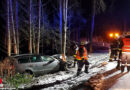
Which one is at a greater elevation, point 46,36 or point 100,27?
point 100,27

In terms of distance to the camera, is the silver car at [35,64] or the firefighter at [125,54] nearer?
the firefighter at [125,54]

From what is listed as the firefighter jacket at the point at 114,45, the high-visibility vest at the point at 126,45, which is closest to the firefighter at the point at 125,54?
the high-visibility vest at the point at 126,45

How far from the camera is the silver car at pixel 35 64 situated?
24.2 ft

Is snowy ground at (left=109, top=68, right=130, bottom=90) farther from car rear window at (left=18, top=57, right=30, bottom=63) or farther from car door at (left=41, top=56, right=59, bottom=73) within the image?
car rear window at (left=18, top=57, right=30, bottom=63)

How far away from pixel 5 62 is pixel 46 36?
13.6 m

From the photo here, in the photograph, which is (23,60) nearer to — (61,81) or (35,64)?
(35,64)

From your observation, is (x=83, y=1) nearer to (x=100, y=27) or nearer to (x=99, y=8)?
(x=99, y=8)

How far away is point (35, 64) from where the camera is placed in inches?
305

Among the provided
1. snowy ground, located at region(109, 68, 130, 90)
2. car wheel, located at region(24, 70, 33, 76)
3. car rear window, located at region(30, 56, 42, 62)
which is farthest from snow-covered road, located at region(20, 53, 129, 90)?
car rear window, located at region(30, 56, 42, 62)

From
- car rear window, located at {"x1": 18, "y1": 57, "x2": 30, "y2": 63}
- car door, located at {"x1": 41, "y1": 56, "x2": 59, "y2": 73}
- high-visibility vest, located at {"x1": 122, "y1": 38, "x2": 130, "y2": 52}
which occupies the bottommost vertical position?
car door, located at {"x1": 41, "y1": 56, "x2": 59, "y2": 73}

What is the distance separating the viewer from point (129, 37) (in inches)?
281

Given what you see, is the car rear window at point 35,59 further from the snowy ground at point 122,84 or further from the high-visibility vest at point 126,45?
the high-visibility vest at point 126,45

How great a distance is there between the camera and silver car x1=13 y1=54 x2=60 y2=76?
24.2 feet

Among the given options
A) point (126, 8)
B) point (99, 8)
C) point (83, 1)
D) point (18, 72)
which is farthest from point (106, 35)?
point (18, 72)
